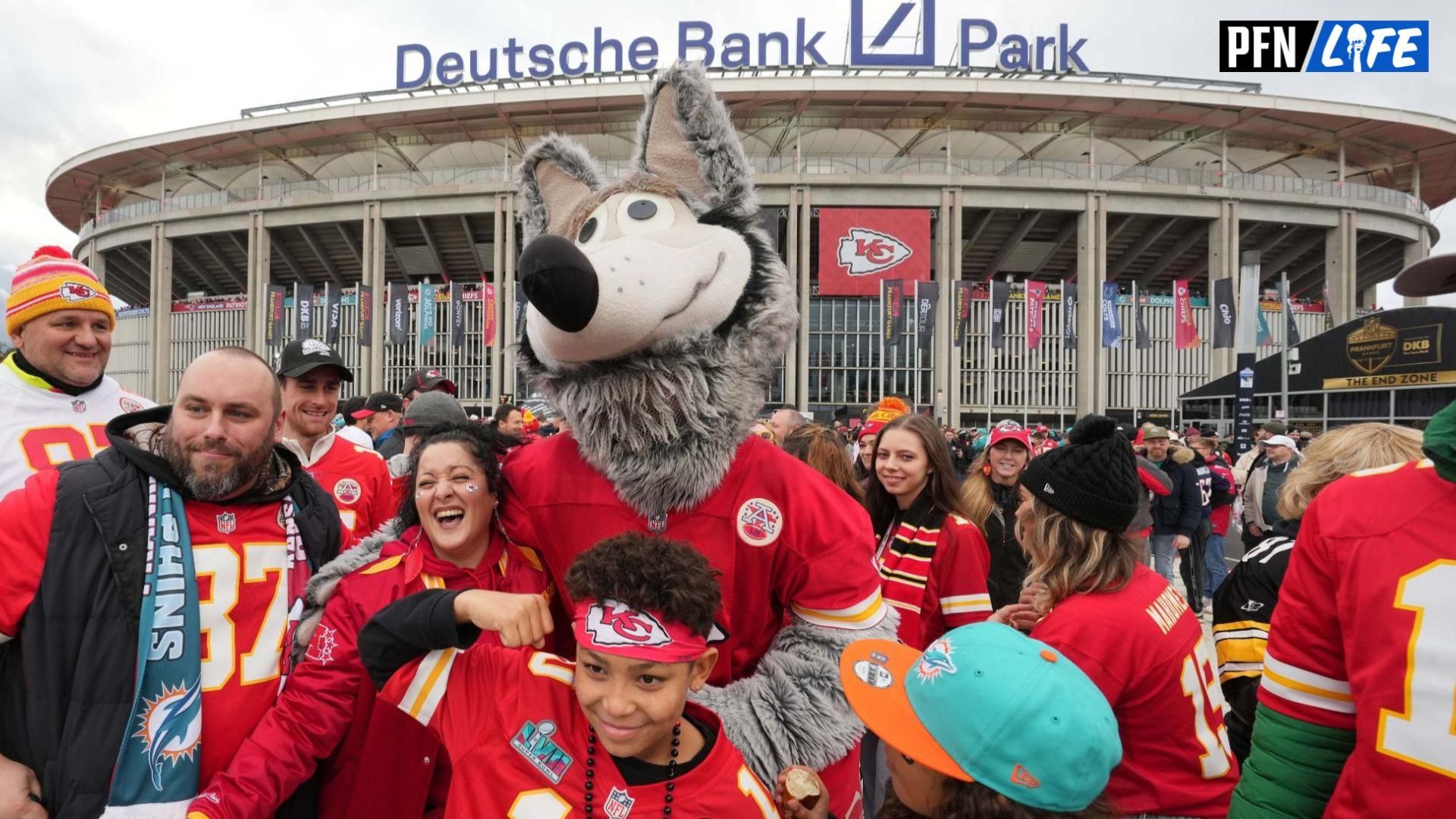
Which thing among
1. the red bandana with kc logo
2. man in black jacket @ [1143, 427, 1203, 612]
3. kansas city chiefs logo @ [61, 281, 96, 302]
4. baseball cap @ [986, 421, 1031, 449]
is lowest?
man in black jacket @ [1143, 427, 1203, 612]

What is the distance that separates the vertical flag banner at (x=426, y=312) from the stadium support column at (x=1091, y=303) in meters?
23.7

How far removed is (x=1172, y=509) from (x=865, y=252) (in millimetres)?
20067

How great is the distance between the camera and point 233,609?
182 cm

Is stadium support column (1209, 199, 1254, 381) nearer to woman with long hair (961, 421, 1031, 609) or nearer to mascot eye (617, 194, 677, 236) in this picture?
woman with long hair (961, 421, 1031, 609)

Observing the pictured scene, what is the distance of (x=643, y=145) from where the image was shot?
2029mm

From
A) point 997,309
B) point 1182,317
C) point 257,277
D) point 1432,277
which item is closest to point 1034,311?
point 997,309

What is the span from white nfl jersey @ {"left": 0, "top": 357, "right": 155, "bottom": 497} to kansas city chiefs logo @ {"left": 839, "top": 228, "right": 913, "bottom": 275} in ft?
81.8

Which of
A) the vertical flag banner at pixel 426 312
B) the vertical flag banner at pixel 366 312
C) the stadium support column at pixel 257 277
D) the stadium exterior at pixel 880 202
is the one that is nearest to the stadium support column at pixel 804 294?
the stadium exterior at pixel 880 202

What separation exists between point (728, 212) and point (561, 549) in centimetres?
95

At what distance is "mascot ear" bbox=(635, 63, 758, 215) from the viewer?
6.26ft

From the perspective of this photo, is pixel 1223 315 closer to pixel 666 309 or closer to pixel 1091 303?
pixel 1091 303

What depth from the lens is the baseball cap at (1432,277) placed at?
1.27 metres

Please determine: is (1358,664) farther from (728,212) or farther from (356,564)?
(356,564)

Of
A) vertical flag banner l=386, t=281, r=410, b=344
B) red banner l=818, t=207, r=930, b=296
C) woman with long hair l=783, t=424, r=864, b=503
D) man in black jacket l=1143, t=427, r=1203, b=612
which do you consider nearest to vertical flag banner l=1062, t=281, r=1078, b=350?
red banner l=818, t=207, r=930, b=296
